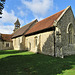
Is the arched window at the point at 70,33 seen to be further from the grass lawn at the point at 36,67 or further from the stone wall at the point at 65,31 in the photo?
the grass lawn at the point at 36,67

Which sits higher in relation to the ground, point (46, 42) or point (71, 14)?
point (71, 14)

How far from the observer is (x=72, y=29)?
1497 centimetres

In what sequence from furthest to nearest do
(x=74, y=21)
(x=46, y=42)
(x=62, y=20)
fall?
(x=74, y=21)
(x=46, y=42)
(x=62, y=20)

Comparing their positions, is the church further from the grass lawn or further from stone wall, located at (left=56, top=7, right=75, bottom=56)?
the grass lawn

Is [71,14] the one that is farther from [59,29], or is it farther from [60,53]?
[60,53]

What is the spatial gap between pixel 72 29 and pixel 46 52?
6.48 metres

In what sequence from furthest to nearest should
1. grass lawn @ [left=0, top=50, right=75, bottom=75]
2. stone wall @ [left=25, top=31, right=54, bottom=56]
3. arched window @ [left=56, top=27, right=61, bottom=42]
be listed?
stone wall @ [left=25, top=31, right=54, bottom=56] → arched window @ [left=56, top=27, right=61, bottom=42] → grass lawn @ [left=0, top=50, right=75, bottom=75]

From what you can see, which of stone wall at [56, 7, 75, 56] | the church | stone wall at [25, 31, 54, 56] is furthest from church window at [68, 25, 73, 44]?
stone wall at [25, 31, 54, 56]

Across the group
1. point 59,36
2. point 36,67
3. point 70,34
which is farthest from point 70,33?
point 36,67

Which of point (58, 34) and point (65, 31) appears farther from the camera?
point (65, 31)

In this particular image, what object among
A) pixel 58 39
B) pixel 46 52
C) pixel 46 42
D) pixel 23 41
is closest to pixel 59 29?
pixel 58 39

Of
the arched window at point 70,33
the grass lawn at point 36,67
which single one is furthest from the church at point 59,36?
the grass lawn at point 36,67

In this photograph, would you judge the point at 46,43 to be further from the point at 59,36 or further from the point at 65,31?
the point at 65,31

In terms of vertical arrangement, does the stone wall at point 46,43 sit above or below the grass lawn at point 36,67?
above
